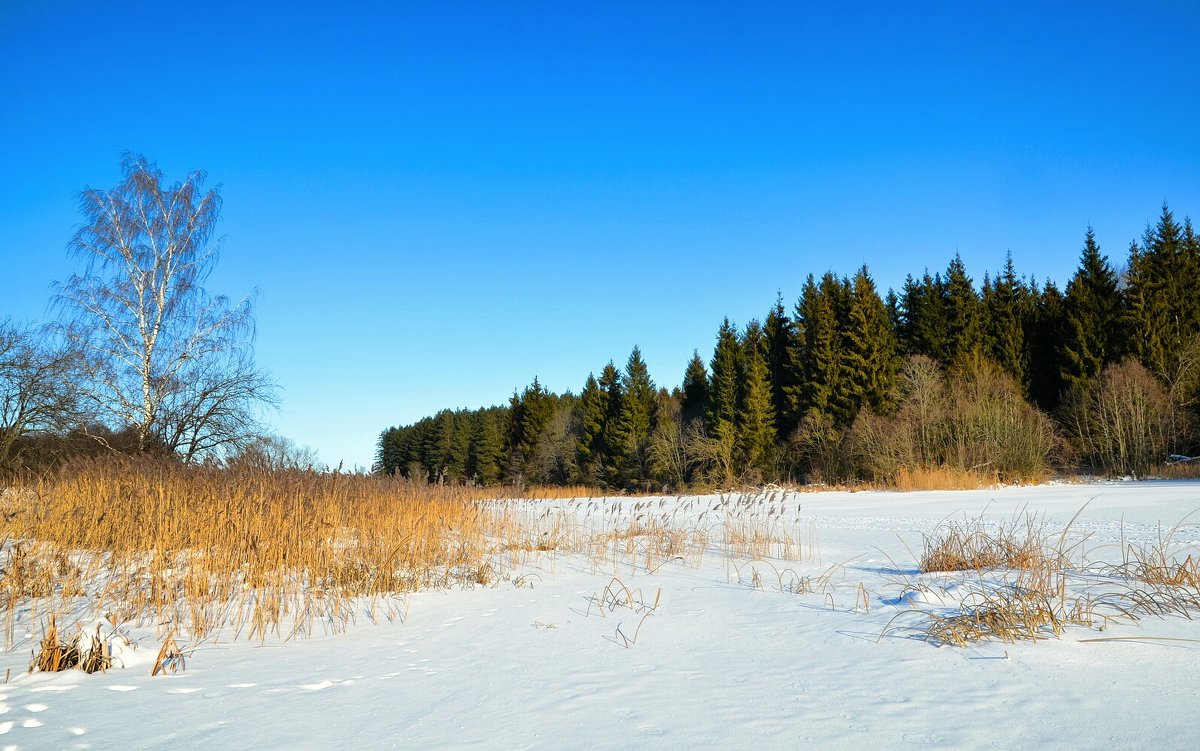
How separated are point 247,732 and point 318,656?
1.40 meters

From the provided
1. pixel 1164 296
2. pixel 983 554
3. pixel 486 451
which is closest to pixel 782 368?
pixel 1164 296

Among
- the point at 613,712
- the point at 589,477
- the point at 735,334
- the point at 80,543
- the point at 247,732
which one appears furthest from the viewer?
the point at 589,477

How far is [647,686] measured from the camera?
288 centimetres

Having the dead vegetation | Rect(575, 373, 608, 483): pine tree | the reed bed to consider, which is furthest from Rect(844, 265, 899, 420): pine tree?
the dead vegetation

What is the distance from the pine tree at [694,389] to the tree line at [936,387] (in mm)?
170

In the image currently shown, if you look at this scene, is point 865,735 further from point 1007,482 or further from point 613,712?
point 1007,482

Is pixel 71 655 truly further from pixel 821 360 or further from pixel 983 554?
pixel 821 360

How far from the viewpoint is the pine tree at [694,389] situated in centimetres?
4359

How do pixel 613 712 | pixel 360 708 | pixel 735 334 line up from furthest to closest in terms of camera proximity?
pixel 735 334
pixel 360 708
pixel 613 712

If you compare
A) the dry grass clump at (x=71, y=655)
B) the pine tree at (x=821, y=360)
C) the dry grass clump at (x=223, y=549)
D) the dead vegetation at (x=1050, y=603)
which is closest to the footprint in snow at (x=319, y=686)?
the dry grass clump at (x=71, y=655)

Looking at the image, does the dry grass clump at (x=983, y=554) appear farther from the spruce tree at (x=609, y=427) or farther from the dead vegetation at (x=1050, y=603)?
the spruce tree at (x=609, y=427)

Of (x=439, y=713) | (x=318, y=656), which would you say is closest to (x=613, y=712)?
(x=439, y=713)

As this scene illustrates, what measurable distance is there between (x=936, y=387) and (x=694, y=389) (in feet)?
61.8

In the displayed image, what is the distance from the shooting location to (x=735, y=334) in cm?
3925
